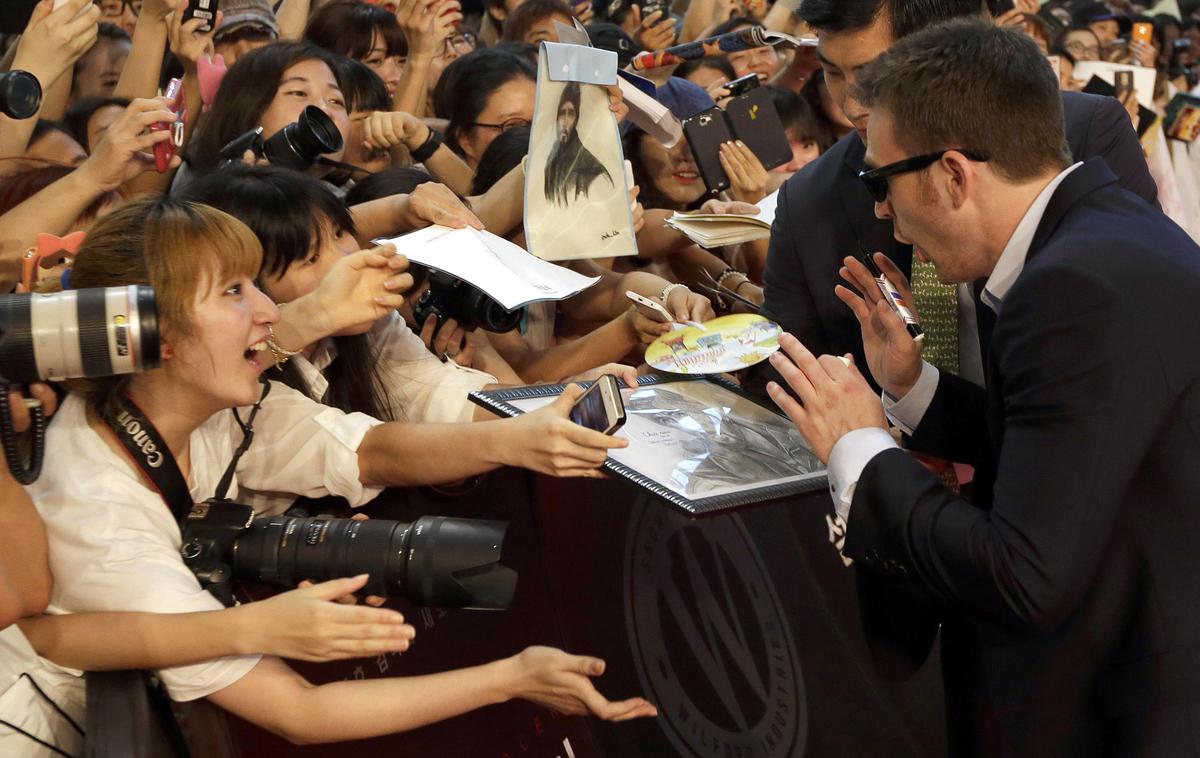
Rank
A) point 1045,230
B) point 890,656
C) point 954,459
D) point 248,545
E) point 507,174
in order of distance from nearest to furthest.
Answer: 1. point 1045,230
2. point 248,545
3. point 890,656
4. point 954,459
5. point 507,174

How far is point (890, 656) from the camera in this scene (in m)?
2.10

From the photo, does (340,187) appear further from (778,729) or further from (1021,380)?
(1021,380)

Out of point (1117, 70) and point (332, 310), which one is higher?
point (332, 310)

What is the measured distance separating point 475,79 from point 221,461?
1884mm

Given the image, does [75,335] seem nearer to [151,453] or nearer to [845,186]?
[151,453]

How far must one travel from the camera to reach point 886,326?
221 cm

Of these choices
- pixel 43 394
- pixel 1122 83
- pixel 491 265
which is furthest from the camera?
pixel 1122 83

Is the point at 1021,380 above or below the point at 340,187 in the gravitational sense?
above

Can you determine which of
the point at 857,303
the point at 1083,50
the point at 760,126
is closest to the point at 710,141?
the point at 760,126

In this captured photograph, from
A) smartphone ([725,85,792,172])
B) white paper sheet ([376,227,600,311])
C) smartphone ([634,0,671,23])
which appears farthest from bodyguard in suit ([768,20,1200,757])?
smartphone ([634,0,671,23])

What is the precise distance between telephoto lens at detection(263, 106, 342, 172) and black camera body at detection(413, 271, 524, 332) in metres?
0.43

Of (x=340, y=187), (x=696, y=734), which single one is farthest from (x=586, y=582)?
(x=340, y=187)

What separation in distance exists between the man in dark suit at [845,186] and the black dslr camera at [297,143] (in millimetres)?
1050

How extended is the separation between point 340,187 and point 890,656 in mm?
1942
